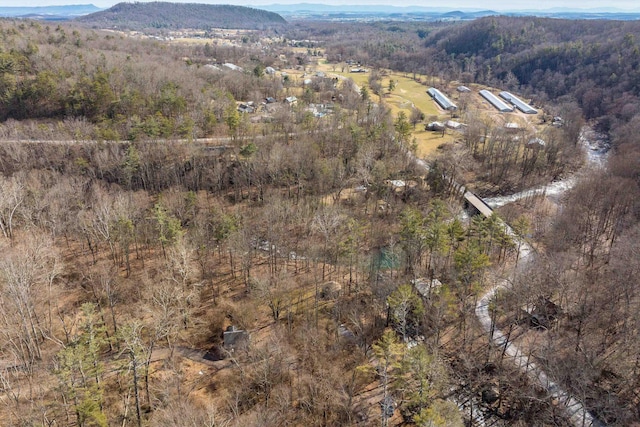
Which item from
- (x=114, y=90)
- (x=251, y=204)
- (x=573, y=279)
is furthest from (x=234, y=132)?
(x=573, y=279)

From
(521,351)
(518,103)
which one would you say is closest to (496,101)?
(518,103)

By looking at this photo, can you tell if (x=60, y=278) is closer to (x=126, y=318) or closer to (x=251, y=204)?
(x=126, y=318)

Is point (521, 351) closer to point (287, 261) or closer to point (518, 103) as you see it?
point (287, 261)

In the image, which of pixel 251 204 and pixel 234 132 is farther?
pixel 234 132

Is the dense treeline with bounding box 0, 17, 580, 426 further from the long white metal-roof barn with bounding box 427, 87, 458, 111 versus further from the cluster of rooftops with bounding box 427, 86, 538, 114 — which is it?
the cluster of rooftops with bounding box 427, 86, 538, 114

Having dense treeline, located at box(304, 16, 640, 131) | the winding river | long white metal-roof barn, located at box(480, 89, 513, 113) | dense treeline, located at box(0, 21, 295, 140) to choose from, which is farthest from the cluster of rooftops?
dense treeline, located at box(0, 21, 295, 140)

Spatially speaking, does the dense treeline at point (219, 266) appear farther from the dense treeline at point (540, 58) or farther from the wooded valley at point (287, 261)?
the dense treeline at point (540, 58)

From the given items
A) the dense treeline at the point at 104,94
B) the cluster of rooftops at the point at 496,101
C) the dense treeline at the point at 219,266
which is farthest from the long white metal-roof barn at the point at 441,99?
the dense treeline at the point at 104,94
